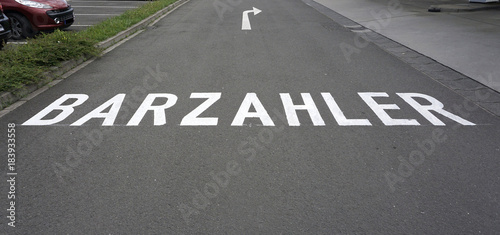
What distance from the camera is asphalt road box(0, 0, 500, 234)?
328cm

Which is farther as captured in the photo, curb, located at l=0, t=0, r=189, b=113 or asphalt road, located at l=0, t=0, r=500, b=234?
curb, located at l=0, t=0, r=189, b=113

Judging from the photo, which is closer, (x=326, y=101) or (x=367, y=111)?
(x=367, y=111)

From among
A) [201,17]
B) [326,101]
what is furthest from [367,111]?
[201,17]

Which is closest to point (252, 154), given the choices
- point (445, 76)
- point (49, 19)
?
point (445, 76)

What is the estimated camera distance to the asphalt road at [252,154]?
328 centimetres

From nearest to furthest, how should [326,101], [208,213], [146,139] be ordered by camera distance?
[208,213]
[146,139]
[326,101]

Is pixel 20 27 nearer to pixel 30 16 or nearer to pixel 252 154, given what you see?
pixel 30 16

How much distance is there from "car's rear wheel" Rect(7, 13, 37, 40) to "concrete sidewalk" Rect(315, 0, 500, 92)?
1059 centimetres

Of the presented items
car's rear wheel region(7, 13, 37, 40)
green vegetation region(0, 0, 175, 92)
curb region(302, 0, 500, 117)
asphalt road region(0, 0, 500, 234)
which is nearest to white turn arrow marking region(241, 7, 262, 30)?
curb region(302, 0, 500, 117)

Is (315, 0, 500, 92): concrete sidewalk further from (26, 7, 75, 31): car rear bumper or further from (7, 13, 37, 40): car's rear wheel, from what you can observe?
(7, 13, 37, 40): car's rear wheel

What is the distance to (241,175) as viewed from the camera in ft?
12.9

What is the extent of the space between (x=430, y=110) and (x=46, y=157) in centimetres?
535

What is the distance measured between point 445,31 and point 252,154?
404 inches

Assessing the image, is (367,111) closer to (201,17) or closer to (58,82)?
(58,82)
